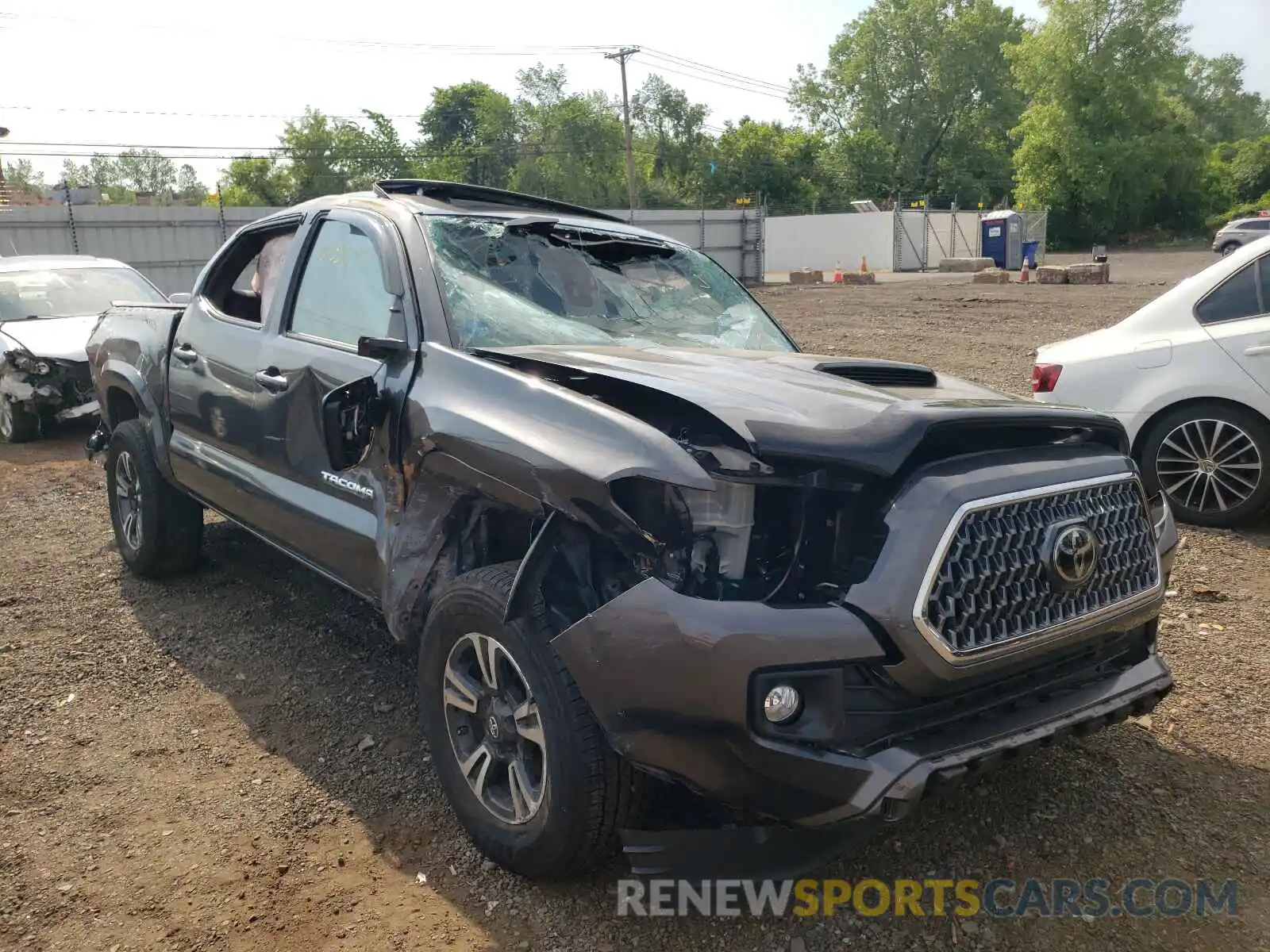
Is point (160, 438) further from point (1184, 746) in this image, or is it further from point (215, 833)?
point (1184, 746)

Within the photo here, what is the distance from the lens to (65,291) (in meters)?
10.4

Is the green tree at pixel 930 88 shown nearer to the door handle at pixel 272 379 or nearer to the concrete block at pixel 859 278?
the concrete block at pixel 859 278

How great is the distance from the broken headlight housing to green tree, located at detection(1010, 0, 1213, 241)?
51993mm

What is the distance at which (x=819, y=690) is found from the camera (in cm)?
222

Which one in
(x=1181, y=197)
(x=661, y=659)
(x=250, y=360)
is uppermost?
(x=1181, y=197)

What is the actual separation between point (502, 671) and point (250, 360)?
210 cm

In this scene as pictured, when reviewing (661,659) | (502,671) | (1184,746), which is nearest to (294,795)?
(502,671)

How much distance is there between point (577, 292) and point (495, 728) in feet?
5.52

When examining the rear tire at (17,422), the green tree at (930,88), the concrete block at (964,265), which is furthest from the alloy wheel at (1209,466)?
the green tree at (930,88)

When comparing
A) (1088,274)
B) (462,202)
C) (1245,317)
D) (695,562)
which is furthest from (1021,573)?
(1088,274)

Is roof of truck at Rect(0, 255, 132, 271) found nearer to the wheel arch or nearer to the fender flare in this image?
the fender flare

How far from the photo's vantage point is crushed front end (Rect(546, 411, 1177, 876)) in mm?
2184

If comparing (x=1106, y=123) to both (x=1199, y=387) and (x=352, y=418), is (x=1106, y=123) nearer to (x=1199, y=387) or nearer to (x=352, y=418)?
(x=1199, y=387)

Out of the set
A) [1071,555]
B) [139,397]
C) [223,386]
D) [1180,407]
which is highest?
[223,386]
